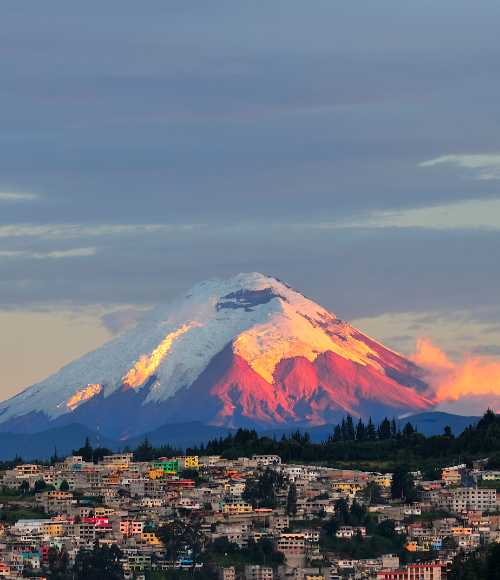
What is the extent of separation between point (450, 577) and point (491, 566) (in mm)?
21971

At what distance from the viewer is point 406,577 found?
199750mm

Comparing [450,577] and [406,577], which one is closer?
[450,577]

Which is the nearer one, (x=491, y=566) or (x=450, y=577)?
(x=491, y=566)

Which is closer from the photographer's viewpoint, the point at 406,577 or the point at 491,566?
the point at 491,566

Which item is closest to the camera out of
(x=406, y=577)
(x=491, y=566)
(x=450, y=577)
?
(x=491, y=566)

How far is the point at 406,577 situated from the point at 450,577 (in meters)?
15.0

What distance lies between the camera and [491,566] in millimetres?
163250

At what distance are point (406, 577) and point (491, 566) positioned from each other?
121ft

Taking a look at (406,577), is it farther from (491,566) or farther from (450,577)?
(491,566)

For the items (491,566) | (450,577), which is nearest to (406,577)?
(450,577)

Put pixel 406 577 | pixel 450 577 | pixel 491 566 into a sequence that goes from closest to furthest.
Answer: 1. pixel 491 566
2. pixel 450 577
3. pixel 406 577
